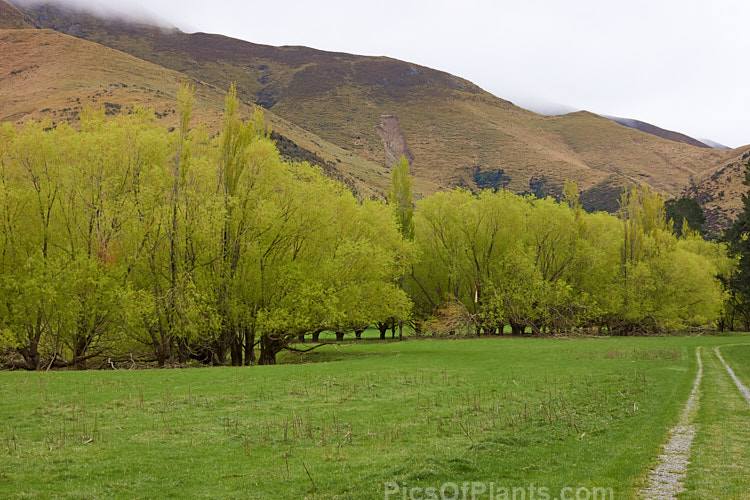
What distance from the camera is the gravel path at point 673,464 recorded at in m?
9.90

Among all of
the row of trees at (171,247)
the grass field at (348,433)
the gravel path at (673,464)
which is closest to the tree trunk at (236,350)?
the row of trees at (171,247)

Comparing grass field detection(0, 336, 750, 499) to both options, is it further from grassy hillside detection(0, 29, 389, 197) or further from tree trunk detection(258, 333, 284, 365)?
grassy hillside detection(0, 29, 389, 197)

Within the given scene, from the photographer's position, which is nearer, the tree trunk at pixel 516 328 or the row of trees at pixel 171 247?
the row of trees at pixel 171 247

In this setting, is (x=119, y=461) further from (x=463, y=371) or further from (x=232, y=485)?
(x=463, y=371)

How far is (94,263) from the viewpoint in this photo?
35.9 meters

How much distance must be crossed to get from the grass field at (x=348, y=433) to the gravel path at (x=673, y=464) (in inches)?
9.4

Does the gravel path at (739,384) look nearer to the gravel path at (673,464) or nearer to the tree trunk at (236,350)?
the gravel path at (673,464)

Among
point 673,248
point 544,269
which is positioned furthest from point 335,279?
point 673,248

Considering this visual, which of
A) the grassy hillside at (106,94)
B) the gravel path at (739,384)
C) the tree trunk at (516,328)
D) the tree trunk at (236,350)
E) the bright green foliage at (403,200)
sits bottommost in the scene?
the tree trunk at (516,328)

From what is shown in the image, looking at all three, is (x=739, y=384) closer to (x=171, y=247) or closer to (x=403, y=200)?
(x=171, y=247)

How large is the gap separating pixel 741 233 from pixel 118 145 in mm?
55600

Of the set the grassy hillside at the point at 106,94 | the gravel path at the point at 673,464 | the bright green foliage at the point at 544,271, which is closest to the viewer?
the gravel path at the point at 673,464

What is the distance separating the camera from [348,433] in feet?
47.8

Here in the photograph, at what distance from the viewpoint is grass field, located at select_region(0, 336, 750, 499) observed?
34.8ft
